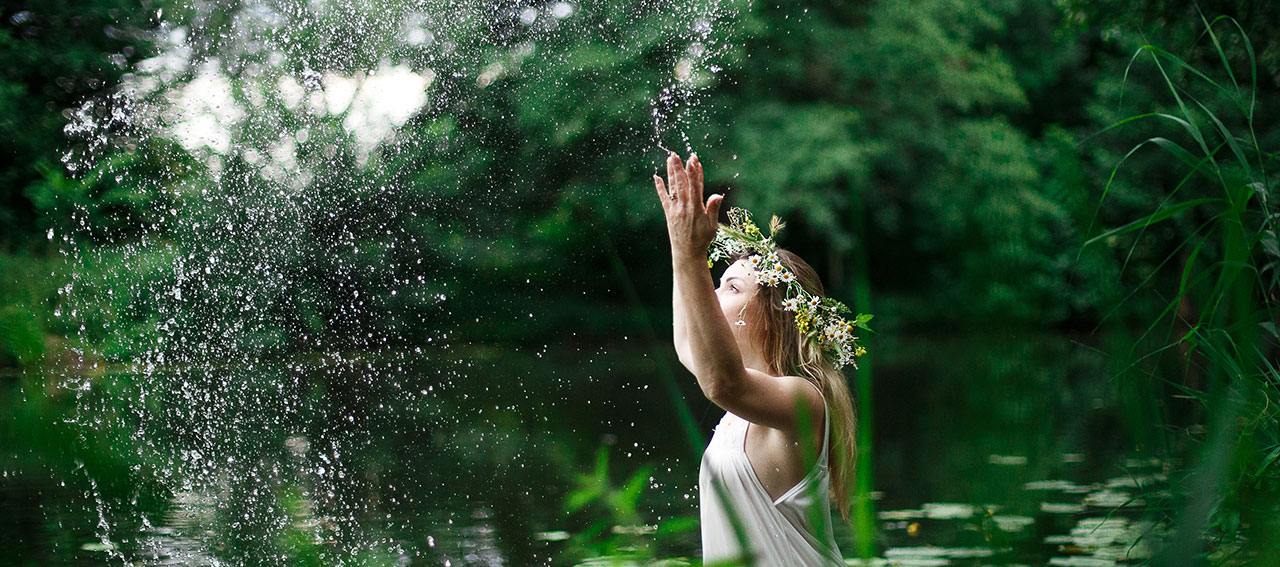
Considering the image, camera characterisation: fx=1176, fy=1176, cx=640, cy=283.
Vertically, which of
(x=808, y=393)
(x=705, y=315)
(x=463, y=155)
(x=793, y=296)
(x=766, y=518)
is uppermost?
(x=463, y=155)

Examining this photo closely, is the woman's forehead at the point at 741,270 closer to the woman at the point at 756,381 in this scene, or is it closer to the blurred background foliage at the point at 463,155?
the woman at the point at 756,381

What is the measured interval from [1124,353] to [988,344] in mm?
110

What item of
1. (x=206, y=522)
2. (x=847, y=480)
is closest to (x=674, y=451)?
(x=206, y=522)

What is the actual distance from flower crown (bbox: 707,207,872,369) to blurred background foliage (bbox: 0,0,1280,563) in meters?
14.6

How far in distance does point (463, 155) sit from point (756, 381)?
62.2 ft

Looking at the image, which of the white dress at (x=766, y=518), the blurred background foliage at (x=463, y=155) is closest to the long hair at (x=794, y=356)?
the white dress at (x=766, y=518)

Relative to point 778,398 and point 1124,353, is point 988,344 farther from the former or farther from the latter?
point 778,398

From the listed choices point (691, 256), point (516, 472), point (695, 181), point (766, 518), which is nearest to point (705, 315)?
point (691, 256)

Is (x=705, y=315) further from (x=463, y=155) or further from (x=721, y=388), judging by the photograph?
(x=463, y=155)

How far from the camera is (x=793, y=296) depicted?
274cm

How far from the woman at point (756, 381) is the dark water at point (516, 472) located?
238 mm

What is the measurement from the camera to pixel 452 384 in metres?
17.9

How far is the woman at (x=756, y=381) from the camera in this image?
2.16 m

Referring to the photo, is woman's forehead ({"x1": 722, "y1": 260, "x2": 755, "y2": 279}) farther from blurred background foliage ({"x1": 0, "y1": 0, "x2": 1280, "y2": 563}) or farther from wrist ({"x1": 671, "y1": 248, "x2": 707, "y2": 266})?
blurred background foliage ({"x1": 0, "y1": 0, "x2": 1280, "y2": 563})
